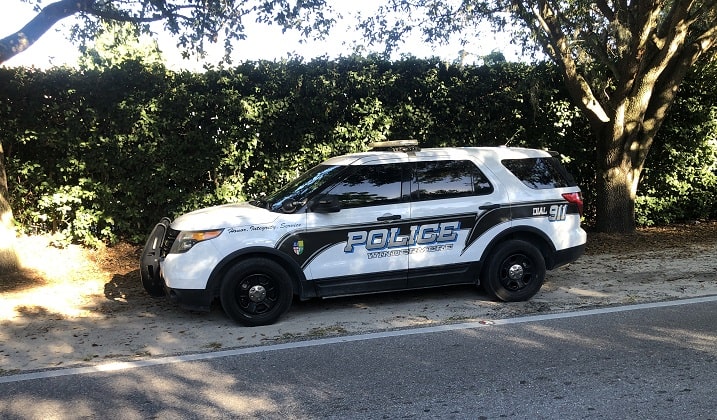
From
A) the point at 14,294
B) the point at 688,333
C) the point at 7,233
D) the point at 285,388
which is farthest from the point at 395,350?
the point at 7,233

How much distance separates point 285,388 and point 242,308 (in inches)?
71.5

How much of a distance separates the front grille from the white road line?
1388 millimetres

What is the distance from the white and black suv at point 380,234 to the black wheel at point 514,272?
1 centimetres

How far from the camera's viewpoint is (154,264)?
6652 millimetres

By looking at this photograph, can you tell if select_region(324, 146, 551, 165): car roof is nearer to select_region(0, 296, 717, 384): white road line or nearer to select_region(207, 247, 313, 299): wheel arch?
select_region(207, 247, 313, 299): wheel arch

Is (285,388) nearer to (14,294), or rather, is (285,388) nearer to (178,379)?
(178,379)

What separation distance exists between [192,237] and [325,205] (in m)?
1.41

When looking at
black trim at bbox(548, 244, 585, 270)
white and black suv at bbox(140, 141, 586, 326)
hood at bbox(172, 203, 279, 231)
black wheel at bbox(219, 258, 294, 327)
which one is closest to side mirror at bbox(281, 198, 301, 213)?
white and black suv at bbox(140, 141, 586, 326)

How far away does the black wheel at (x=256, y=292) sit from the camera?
6182mm

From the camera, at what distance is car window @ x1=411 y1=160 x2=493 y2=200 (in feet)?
22.5

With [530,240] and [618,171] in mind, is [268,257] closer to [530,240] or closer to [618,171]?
[530,240]

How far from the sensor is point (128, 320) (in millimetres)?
6719

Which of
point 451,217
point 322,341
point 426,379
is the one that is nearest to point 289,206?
point 322,341

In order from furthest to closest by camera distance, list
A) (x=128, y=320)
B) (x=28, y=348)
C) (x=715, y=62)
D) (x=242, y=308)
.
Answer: (x=715, y=62) < (x=128, y=320) < (x=242, y=308) < (x=28, y=348)
